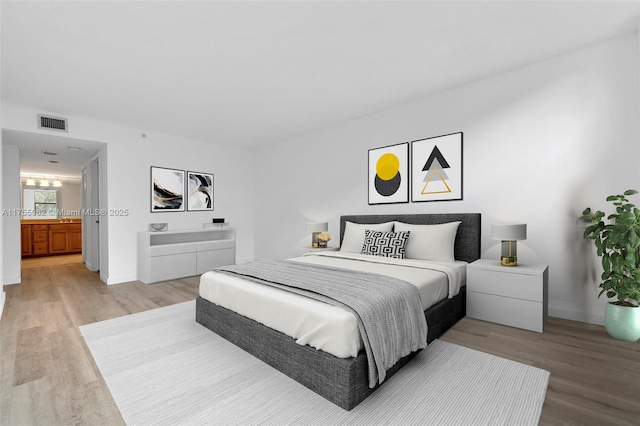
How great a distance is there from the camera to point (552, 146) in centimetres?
302

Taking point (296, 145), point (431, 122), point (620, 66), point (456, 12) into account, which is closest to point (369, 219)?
point (431, 122)

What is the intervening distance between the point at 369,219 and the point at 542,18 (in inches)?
111

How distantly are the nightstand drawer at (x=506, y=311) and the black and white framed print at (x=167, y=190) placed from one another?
5010 millimetres

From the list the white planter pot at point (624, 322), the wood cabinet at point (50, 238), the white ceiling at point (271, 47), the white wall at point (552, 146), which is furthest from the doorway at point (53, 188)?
the white planter pot at point (624, 322)

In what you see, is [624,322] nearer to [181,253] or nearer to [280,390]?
[280,390]

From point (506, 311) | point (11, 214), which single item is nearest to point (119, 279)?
point (11, 214)

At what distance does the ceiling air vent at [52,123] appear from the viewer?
4.13 m

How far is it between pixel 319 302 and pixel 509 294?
2.00 meters

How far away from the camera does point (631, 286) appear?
2371 mm

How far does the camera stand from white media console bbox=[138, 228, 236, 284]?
188 inches

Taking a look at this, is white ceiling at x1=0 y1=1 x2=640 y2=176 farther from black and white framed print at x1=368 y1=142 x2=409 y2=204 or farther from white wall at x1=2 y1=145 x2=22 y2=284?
white wall at x1=2 y1=145 x2=22 y2=284

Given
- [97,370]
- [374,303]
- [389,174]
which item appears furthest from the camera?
[389,174]

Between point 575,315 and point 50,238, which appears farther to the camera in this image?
point 50,238

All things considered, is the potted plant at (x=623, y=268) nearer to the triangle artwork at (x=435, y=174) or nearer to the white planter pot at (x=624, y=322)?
the white planter pot at (x=624, y=322)
